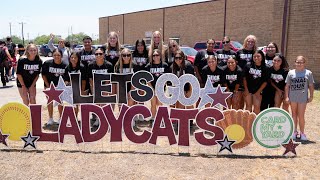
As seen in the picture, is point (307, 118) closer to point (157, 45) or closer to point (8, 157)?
point (157, 45)

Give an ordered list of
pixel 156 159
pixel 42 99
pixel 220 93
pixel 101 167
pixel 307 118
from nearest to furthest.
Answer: pixel 101 167 < pixel 156 159 < pixel 220 93 < pixel 307 118 < pixel 42 99

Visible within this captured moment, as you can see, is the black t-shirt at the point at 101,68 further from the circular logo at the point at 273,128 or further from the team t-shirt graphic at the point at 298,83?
the team t-shirt graphic at the point at 298,83

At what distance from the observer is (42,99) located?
33.9 feet

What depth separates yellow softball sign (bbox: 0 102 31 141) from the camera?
209 inches

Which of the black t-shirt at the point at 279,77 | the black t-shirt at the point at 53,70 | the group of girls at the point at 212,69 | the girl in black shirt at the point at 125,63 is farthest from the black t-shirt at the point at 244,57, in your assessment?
the black t-shirt at the point at 53,70

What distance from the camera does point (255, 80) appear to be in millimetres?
6066

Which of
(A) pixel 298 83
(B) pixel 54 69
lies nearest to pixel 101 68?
(B) pixel 54 69

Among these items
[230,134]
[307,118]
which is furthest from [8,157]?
[307,118]

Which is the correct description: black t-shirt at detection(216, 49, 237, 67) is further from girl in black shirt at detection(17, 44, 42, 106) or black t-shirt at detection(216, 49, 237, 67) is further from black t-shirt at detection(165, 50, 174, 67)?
girl in black shirt at detection(17, 44, 42, 106)

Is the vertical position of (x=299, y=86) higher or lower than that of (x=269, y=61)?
lower

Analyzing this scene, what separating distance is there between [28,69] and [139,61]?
213cm

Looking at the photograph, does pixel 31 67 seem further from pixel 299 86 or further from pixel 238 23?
pixel 238 23

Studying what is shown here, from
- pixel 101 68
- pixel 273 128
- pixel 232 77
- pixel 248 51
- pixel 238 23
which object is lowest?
pixel 273 128

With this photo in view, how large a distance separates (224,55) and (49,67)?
344 centimetres
